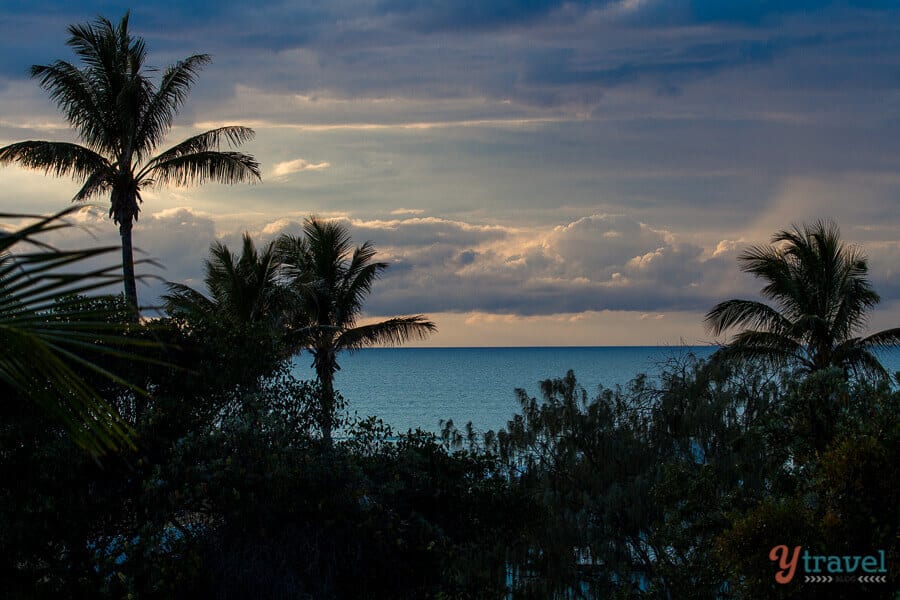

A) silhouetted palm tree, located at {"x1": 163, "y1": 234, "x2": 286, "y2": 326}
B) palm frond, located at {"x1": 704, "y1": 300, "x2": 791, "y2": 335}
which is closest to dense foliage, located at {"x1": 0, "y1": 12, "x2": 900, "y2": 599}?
palm frond, located at {"x1": 704, "y1": 300, "x2": 791, "y2": 335}

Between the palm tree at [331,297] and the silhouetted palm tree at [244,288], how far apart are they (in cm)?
217

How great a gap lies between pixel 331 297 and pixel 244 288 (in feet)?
16.2

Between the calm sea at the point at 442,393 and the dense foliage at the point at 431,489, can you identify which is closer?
the dense foliage at the point at 431,489

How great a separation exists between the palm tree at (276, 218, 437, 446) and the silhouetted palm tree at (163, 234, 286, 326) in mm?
2167

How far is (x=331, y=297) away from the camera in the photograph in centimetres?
3441

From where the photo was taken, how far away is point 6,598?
43.2 ft

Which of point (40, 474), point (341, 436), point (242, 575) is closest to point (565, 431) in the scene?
point (341, 436)

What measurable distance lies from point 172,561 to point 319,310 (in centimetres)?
2125

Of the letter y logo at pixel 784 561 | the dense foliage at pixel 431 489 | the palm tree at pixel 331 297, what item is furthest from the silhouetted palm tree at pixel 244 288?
the letter y logo at pixel 784 561

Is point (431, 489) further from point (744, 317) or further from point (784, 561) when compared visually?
point (744, 317)

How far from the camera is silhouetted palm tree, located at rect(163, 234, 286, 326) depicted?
29.8 meters

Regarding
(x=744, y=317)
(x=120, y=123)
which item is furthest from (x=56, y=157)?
(x=744, y=317)

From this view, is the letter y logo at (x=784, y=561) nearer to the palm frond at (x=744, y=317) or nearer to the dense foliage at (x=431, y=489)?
the dense foliage at (x=431, y=489)

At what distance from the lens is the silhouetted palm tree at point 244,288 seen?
29750mm
